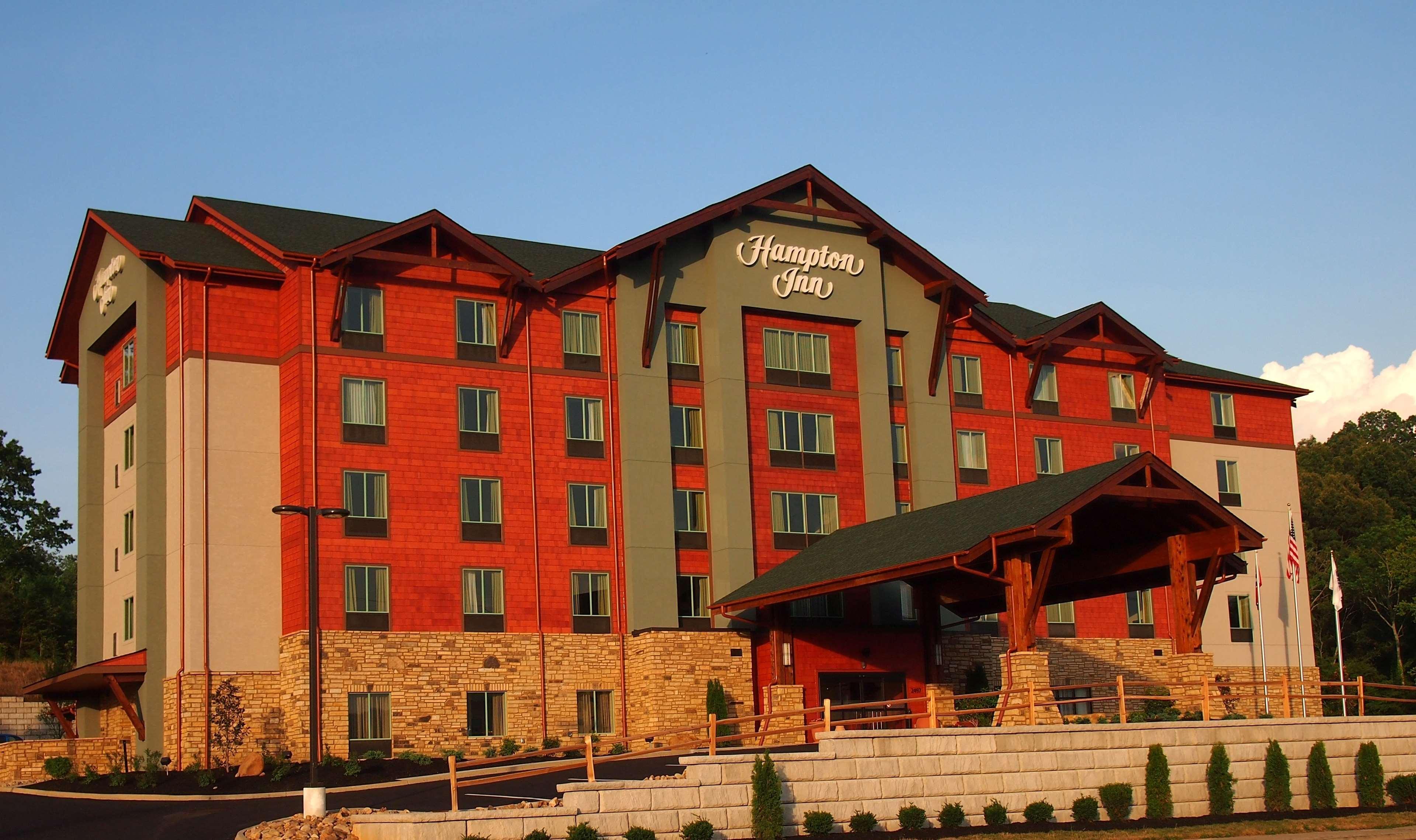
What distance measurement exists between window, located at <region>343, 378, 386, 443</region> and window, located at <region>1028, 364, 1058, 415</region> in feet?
75.2

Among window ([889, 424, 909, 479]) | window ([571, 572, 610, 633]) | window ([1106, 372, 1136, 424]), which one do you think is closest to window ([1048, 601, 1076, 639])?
window ([889, 424, 909, 479])

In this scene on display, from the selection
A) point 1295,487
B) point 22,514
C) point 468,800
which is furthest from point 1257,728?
point 22,514

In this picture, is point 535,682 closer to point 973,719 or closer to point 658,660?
point 658,660

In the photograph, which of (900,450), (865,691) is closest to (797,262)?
(900,450)

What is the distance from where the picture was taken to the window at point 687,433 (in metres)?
45.8

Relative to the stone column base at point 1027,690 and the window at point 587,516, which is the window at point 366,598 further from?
the stone column base at point 1027,690

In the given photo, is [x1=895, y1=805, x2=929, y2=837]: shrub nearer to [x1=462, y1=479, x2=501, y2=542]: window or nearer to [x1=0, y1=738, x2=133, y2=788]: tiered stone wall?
[x1=462, y1=479, x2=501, y2=542]: window

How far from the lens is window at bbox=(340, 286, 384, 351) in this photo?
41.6 meters

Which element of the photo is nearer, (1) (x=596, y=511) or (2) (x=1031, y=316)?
(1) (x=596, y=511)

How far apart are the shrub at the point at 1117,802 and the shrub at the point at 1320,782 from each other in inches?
171

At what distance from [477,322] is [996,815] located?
2242cm

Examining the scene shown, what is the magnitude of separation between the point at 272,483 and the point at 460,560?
557cm

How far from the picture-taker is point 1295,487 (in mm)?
57938

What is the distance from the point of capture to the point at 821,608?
4606cm
